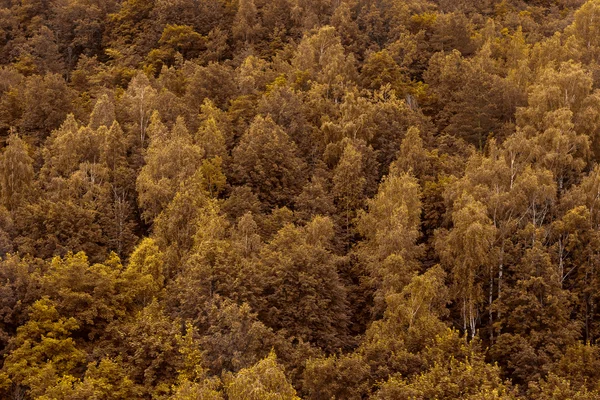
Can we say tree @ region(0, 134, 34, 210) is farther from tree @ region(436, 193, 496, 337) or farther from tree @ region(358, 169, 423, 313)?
tree @ region(436, 193, 496, 337)

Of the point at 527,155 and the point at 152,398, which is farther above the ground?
the point at 527,155

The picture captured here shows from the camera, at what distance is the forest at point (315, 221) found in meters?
39.8

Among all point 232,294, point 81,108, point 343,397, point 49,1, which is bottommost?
point 343,397

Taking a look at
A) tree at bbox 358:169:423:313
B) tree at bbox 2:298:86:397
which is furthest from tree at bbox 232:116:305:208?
tree at bbox 2:298:86:397

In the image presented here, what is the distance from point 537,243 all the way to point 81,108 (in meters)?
46.5

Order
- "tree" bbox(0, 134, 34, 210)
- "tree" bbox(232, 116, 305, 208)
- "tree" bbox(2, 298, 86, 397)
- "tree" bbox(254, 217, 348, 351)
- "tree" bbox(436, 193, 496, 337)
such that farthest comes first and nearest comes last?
"tree" bbox(232, 116, 305, 208), "tree" bbox(0, 134, 34, 210), "tree" bbox(436, 193, 496, 337), "tree" bbox(254, 217, 348, 351), "tree" bbox(2, 298, 86, 397)

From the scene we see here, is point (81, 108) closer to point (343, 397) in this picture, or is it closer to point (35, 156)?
point (35, 156)

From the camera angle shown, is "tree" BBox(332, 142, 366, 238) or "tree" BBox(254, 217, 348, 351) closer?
"tree" BBox(254, 217, 348, 351)

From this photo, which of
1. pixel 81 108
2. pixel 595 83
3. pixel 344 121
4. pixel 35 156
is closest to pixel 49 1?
pixel 81 108

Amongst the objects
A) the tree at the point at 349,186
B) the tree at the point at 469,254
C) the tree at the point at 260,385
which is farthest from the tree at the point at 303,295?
the tree at the point at 260,385

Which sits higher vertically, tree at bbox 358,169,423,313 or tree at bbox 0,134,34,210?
tree at bbox 0,134,34,210

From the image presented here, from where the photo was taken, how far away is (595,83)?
6862 cm

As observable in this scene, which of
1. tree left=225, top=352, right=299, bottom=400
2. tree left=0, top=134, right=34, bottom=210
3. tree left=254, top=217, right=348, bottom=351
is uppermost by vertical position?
tree left=0, top=134, right=34, bottom=210

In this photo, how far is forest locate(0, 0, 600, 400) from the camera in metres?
39.8
